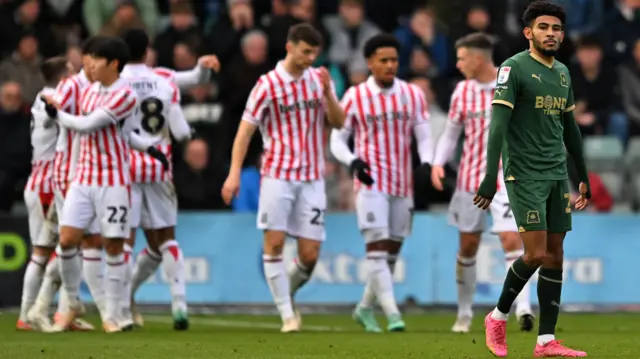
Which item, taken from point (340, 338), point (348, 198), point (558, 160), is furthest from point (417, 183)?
point (558, 160)

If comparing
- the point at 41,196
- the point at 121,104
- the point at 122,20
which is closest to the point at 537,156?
the point at 121,104

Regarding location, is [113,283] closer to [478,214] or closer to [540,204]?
[478,214]

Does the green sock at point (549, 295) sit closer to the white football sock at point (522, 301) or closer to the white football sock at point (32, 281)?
the white football sock at point (522, 301)

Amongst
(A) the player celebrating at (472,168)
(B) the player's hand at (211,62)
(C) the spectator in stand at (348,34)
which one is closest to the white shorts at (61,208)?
(B) the player's hand at (211,62)

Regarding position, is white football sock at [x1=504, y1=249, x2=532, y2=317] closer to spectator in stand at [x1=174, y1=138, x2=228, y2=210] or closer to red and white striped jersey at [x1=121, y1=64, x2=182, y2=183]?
red and white striped jersey at [x1=121, y1=64, x2=182, y2=183]

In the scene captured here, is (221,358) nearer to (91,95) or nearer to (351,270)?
(91,95)

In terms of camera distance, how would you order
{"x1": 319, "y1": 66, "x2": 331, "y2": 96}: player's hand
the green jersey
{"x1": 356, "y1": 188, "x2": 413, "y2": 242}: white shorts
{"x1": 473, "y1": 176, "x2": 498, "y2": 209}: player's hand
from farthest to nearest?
{"x1": 356, "y1": 188, "x2": 413, "y2": 242}: white shorts
{"x1": 319, "y1": 66, "x2": 331, "y2": 96}: player's hand
the green jersey
{"x1": 473, "y1": 176, "x2": 498, "y2": 209}: player's hand

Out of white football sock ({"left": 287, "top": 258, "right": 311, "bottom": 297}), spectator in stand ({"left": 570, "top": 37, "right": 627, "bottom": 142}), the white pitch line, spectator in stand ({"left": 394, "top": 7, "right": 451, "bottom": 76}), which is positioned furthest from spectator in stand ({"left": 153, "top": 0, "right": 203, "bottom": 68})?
white football sock ({"left": 287, "top": 258, "right": 311, "bottom": 297})

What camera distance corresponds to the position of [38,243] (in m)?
14.5

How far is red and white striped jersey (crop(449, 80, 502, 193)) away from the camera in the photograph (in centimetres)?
1398

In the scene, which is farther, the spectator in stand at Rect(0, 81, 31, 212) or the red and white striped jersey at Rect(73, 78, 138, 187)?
the spectator in stand at Rect(0, 81, 31, 212)

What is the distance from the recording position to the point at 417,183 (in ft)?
60.4

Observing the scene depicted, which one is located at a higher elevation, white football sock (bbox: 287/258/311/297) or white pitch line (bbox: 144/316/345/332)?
white football sock (bbox: 287/258/311/297)

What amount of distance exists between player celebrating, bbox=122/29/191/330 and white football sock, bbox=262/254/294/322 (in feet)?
3.28
